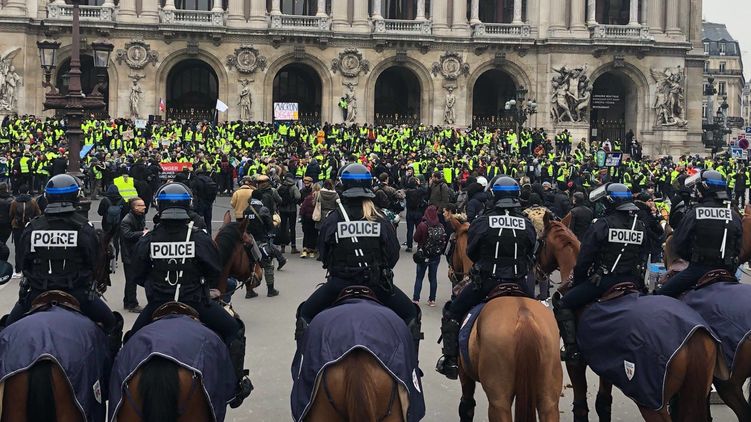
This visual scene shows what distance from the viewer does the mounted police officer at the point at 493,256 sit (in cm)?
723

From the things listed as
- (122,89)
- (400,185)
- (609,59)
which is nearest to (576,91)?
(609,59)

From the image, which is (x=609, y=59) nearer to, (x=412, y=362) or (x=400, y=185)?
(x=400, y=185)

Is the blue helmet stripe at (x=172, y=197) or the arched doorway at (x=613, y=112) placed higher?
the arched doorway at (x=613, y=112)

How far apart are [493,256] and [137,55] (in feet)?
124

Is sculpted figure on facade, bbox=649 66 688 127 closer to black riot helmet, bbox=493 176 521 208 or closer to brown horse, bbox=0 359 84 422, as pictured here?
black riot helmet, bbox=493 176 521 208

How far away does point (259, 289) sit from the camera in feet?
46.6

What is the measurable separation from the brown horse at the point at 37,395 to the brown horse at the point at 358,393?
1701mm

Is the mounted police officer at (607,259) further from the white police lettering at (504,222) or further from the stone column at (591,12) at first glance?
the stone column at (591,12)

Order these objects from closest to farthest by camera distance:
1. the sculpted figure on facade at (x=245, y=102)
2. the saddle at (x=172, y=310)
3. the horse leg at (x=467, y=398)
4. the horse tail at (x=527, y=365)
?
the saddle at (x=172, y=310) → the horse tail at (x=527, y=365) → the horse leg at (x=467, y=398) → the sculpted figure on facade at (x=245, y=102)

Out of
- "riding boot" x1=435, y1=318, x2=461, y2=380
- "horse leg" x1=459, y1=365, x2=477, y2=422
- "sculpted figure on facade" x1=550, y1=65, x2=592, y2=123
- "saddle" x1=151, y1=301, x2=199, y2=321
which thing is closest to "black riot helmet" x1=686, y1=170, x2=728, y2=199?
"riding boot" x1=435, y1=318, x2=461, y2=380

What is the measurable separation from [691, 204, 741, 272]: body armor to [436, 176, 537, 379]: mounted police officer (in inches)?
64.9

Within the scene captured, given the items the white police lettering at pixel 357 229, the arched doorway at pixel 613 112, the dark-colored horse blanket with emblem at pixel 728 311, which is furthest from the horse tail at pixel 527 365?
the arched doorway at pixel 613 112

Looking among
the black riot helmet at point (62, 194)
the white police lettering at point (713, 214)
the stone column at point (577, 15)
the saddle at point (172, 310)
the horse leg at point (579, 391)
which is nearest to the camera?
the saddle at point (172, 310)

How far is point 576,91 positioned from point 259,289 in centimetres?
3359
